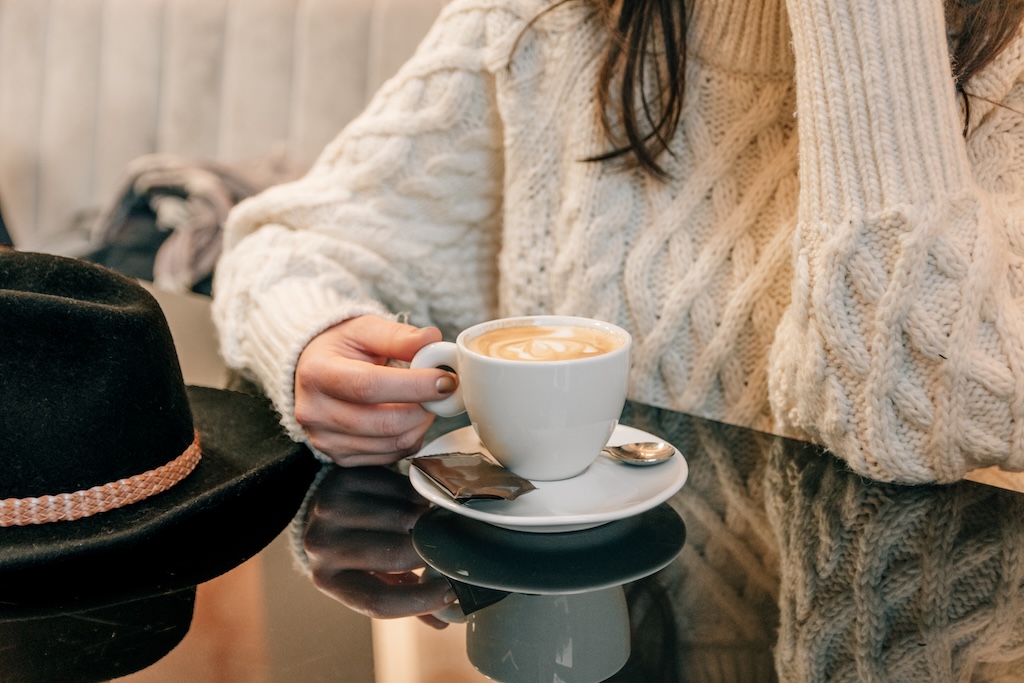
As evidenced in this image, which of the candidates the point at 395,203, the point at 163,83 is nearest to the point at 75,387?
the point at 395,203

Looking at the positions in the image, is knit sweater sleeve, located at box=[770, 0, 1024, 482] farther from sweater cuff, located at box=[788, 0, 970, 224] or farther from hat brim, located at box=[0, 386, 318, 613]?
hat brim, located at box=[0, 386, 318, 613]

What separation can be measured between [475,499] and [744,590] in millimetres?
148

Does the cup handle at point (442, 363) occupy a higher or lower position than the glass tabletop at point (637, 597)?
higher

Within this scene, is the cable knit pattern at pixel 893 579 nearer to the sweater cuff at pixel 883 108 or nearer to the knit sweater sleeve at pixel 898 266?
the knit sweater sleeve at pixel 898 266

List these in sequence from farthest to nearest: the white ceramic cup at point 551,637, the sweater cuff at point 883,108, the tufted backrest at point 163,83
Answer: the tufted backrest at point 163,83
the sweater cuff at point 883,108
the white ceramic cup at point 551,637

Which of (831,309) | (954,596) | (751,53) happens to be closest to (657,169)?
(751,53)

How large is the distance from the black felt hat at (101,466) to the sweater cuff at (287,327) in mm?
90

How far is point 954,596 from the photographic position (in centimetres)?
42

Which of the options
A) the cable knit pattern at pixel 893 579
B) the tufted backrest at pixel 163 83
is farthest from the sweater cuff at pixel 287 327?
the tufted backrest at pixel 163 83

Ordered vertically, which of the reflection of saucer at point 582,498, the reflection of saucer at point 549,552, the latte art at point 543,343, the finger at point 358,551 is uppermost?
the latte art at point 543,343

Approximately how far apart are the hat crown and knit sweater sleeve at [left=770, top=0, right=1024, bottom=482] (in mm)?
438

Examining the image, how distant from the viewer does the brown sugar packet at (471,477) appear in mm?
471

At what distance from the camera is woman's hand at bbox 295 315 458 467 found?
56 cm

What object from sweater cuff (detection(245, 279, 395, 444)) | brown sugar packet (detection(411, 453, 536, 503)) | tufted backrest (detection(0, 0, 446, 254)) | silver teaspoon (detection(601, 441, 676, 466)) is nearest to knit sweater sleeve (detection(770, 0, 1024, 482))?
silver teaspoon (detection(601, 441, 676, 466))
